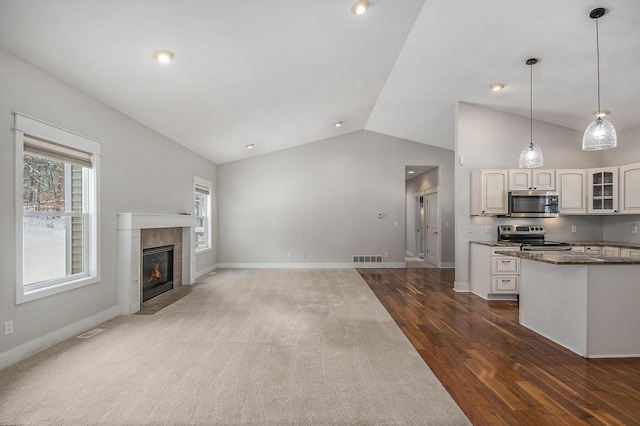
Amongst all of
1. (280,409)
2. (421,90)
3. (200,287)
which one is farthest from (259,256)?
(280,409)

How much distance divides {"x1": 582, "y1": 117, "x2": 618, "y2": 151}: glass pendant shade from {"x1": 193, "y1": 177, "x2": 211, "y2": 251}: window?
6.27 metres

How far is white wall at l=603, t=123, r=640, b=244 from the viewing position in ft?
16.6

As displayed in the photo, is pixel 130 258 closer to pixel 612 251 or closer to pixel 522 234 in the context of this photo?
pixel 522 234

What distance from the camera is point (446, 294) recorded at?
207 inches

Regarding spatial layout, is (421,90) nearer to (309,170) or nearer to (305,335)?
(309,170)

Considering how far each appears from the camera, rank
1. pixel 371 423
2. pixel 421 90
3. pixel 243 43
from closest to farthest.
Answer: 1. pixel 371 423
2. pixel 243 43
3. pixel 421 90

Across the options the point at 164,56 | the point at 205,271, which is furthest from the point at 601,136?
the point at 205,271

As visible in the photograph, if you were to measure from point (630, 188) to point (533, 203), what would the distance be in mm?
1314

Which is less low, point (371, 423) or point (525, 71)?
point (525, 71)

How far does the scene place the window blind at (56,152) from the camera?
2.89m

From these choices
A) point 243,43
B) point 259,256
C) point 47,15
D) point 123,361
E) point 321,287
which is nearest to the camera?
point 47,15

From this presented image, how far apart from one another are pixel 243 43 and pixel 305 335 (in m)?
3.07

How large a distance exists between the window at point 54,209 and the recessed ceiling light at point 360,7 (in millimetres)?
3140

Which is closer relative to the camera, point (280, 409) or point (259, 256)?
point (280, 409)
